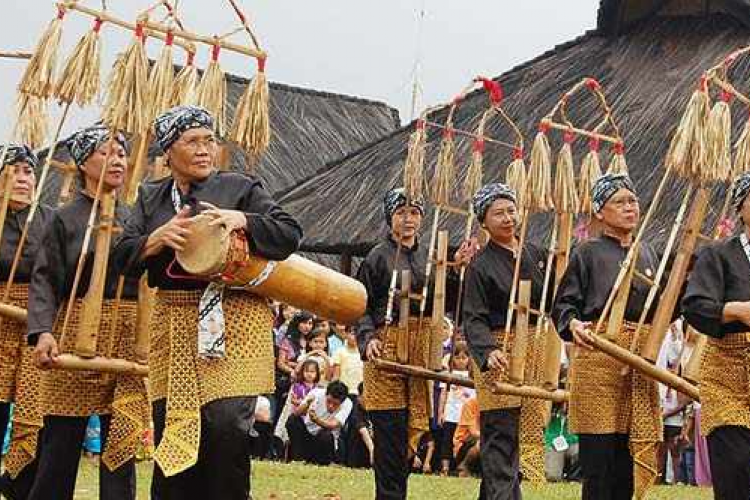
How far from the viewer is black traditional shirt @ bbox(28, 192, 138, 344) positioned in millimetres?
7332

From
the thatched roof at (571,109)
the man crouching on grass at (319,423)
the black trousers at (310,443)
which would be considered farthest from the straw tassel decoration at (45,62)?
the thatched roof at (571,109)

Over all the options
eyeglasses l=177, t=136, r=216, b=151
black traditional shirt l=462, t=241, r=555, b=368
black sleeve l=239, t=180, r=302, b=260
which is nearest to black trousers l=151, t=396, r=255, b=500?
black sleeve l=239, t=180, r=302, b=260

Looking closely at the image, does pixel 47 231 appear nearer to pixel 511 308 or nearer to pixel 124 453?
pixel 124 453

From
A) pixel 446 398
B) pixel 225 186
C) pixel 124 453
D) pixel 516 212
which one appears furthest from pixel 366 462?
pixel 225 186

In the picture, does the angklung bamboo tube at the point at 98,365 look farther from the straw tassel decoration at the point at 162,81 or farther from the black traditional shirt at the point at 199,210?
the straw tassel decoration at the point at 162,81

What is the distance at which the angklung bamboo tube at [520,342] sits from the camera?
8.99 metres

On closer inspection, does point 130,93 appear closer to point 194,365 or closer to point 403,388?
point 194,365

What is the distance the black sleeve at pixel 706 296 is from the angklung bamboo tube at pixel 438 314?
3.08m

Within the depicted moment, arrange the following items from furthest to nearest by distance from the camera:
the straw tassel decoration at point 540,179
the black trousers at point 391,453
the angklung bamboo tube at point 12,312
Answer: the straw tassel decoration at point 540,179 → the black trousers at point 391,453 → the angklung bamboo tube at point 12,312

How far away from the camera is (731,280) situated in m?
7.20

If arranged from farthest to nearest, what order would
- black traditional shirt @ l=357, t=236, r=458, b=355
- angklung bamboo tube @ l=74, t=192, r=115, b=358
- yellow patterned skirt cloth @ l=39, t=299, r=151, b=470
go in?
black traditional shirt @ l=357, t=236, r=458, b=355
yellow patterned skirt cloth @ l=39, t=299, r=151, b=470
angklung bamboo tube @ l=74, t=192, r=115, b=358

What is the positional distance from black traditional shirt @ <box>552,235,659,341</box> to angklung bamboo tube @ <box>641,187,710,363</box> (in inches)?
12.2

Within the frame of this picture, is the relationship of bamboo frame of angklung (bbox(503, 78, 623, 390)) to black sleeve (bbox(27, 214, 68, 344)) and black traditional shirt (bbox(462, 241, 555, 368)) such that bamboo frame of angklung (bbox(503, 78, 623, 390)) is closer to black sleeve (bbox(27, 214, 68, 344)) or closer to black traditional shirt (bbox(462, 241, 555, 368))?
black traditional shirt (bbox(462, 241, 555, 368))

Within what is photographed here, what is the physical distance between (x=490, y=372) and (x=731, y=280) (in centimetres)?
208
